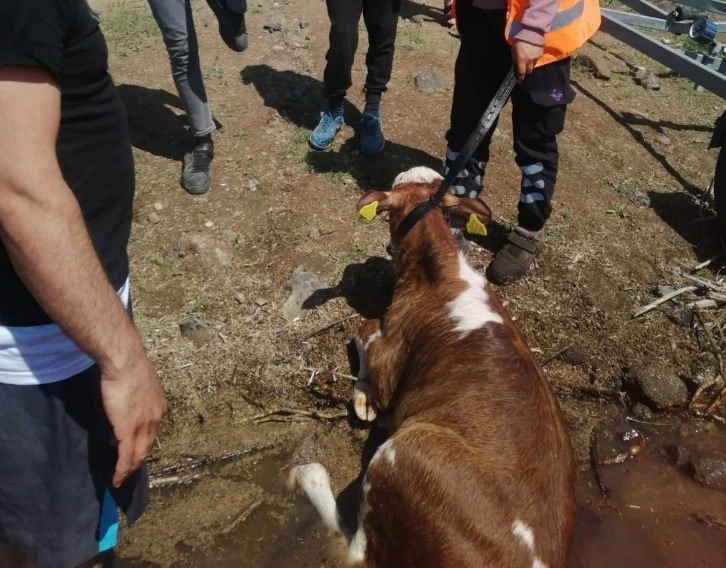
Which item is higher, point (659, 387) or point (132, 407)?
point (132, 407)

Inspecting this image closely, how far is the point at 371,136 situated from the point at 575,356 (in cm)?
265

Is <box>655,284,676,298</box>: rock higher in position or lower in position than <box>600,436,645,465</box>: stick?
higher

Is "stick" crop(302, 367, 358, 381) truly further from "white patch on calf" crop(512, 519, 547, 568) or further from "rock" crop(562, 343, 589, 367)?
"white patch on calf" crop(512, 519, 547, 568)

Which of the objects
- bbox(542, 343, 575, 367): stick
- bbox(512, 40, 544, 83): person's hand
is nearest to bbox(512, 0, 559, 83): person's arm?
bbox(512, 40, 544, 83): person's hand

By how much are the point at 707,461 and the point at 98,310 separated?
3.56 metres

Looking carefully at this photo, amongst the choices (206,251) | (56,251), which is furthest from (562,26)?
(56,251)

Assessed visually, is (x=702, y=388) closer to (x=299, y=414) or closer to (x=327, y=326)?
(x=327, y=326)

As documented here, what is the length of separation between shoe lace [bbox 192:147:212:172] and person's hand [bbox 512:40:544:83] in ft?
8.80

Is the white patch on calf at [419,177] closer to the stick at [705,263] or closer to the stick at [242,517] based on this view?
the stick at [242,517]

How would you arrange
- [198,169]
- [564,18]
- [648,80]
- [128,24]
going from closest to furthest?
[564,18] < [198,169] < [128,24] < [648,80]

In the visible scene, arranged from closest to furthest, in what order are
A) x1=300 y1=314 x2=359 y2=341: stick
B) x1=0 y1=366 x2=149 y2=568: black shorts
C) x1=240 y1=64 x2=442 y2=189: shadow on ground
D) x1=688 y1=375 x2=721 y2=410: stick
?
x1=0 y1=366 x2=149 y2=568: black shorts → x1=688 y1=375 x2=721 y2=410: stick → x1=300 y1=314 x2=359 y2=341: stick → x1=240 y1=64 x2=442 y2=189: shadow on ground

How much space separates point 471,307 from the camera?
3.36 m

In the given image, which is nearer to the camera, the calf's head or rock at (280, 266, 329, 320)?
the calf's head

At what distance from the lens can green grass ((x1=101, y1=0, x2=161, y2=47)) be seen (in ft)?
22.4
